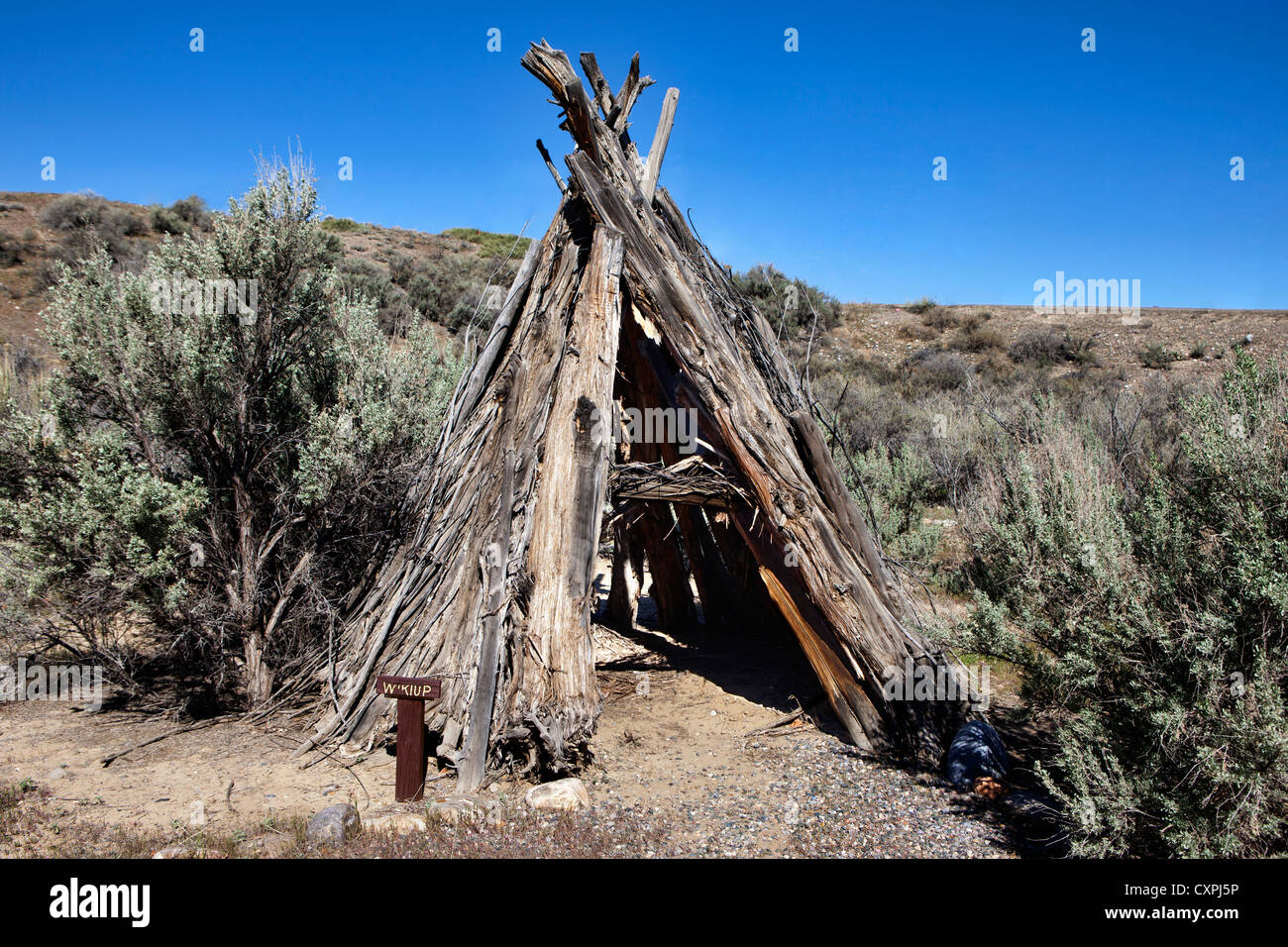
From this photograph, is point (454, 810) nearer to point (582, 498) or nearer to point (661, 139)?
point (582, 498)

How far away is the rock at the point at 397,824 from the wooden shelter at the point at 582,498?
537 mm

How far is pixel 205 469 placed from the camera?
567cm

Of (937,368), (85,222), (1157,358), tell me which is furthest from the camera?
(85,222)

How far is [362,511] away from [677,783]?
129 inches

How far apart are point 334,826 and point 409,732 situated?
64cm

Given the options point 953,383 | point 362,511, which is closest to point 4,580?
point 362,511

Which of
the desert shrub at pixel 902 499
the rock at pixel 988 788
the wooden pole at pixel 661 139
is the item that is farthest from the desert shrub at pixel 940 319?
the rock at pixel 988 788

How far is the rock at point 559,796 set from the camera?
4.19 metres

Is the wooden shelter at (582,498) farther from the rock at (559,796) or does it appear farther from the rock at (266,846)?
the rock at (266,846)

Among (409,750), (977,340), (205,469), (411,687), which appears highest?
(977,340)

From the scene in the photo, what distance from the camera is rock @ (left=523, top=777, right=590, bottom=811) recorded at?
13.8 feet

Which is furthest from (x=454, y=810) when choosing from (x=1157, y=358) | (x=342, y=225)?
(x=342, y=225)
